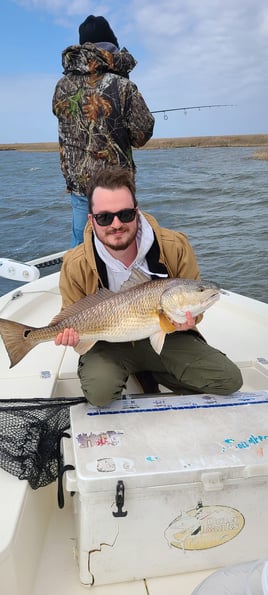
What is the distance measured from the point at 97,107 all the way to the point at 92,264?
208 centimetres

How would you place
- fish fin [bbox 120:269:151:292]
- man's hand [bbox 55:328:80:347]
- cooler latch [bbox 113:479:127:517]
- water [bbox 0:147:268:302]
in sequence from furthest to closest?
1. water [bbox 0:147:268:302]
2. fish fin [bbox 120:269:151:292]
3. man's hand [bbox 55:328:80:347]
4. cooler latch [bbox 113:479:127:517]

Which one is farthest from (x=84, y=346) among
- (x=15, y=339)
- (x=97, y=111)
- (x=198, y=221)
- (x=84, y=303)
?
(x=198, y=221)

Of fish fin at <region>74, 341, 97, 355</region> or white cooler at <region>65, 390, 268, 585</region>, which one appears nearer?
white cooler at <region>65, 390, 268, 585</region>

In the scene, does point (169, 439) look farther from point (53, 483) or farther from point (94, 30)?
point (94, 30)

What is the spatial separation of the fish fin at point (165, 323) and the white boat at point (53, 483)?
0.52 meters

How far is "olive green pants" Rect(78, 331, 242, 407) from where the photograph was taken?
2730 millimetres

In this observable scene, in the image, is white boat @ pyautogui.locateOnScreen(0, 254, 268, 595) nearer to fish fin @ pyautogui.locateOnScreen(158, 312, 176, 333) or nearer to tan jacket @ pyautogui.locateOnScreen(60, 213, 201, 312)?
fish fin @ pyautogui.locateOnScreen(158, 312, 176, 333)

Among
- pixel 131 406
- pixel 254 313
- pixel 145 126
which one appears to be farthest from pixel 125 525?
pixel 145 126

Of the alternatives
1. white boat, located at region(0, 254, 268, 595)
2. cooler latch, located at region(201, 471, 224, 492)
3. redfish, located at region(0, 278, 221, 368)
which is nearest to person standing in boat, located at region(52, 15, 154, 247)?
white boat, located at region(0, 254, 268, 595)

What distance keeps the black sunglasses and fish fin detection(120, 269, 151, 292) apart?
28cm

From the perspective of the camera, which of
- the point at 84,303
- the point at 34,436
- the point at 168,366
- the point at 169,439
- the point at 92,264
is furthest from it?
the point at 168,366

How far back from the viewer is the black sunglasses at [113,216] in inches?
105

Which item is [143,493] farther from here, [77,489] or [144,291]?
[144,291]

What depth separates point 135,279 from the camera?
2.77 m
